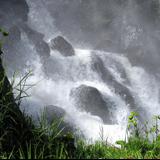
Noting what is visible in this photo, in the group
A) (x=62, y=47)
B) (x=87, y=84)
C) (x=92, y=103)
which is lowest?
(x=92, y=103)

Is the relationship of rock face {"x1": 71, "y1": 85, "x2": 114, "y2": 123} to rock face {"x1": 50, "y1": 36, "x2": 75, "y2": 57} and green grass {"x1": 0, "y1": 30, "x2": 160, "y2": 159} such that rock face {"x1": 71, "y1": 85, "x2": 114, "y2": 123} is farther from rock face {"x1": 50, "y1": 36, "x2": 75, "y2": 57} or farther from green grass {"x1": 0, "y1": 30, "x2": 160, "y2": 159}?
green grass {"x1": 0, "y1": 30, "x2": 160, "y2": 159}

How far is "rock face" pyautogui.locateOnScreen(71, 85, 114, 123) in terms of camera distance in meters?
18.9

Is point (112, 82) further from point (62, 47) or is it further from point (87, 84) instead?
point (62, 47)

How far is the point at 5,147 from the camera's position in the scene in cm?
321

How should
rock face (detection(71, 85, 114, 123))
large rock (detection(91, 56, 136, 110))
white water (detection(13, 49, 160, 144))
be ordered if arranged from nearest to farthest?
white water (detection(13, 49, 160, 144)) → rock face (detection(71, 85, 114, 123)) → large rock (detection(91, 56, 136, 110))

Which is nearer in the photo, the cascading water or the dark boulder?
the cascading water

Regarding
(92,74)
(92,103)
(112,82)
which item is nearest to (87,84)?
(92,74)

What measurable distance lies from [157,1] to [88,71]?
1474 cm

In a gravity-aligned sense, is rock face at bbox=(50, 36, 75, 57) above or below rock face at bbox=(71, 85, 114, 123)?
above

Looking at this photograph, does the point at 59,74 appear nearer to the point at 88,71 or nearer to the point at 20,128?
the point at 88,71

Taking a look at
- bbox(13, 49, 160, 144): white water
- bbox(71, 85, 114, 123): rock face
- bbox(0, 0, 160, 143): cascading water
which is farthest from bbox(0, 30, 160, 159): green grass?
bbox(71, 85, 114, 123): rock face

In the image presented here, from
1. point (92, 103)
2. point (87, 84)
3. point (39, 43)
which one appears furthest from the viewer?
point (39, 43)

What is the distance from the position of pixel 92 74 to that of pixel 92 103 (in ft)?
16.8

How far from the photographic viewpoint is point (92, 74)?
23.9m
